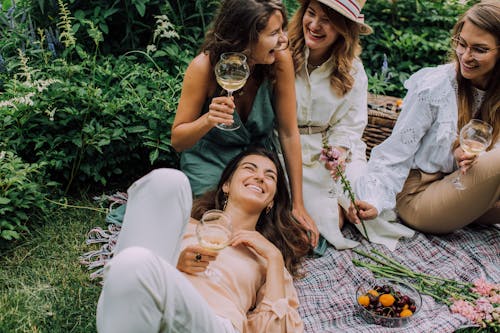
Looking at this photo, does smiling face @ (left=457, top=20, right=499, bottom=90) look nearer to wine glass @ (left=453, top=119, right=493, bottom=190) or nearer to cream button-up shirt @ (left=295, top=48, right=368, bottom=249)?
wine glass @ (left=453, top=119, right=493, bottom=190)

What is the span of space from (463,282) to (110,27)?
341 cm

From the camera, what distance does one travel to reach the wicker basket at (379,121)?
186 inches

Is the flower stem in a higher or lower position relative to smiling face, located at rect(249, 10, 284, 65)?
lower

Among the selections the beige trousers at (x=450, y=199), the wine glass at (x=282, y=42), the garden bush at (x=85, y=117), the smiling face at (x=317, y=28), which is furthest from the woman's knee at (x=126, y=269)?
the beige trousers at (x=450, y=199)

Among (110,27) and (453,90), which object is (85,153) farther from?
(453,90)

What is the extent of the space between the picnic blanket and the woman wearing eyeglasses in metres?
0.16

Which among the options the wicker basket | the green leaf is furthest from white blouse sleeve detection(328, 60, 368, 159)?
Result: the green leaf

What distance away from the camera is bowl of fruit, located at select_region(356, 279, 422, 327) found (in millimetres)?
3213

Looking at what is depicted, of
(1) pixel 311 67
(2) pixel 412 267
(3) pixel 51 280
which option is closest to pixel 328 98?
(1) pixel 311 67

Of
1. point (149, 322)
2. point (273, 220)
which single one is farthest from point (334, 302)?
point (149, 322)

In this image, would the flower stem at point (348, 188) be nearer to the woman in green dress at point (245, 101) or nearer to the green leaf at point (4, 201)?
the woman in green dress at point (245, 101)

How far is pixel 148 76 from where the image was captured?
4.48m

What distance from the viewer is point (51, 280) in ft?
11.2

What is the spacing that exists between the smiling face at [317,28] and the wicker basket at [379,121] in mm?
1014
